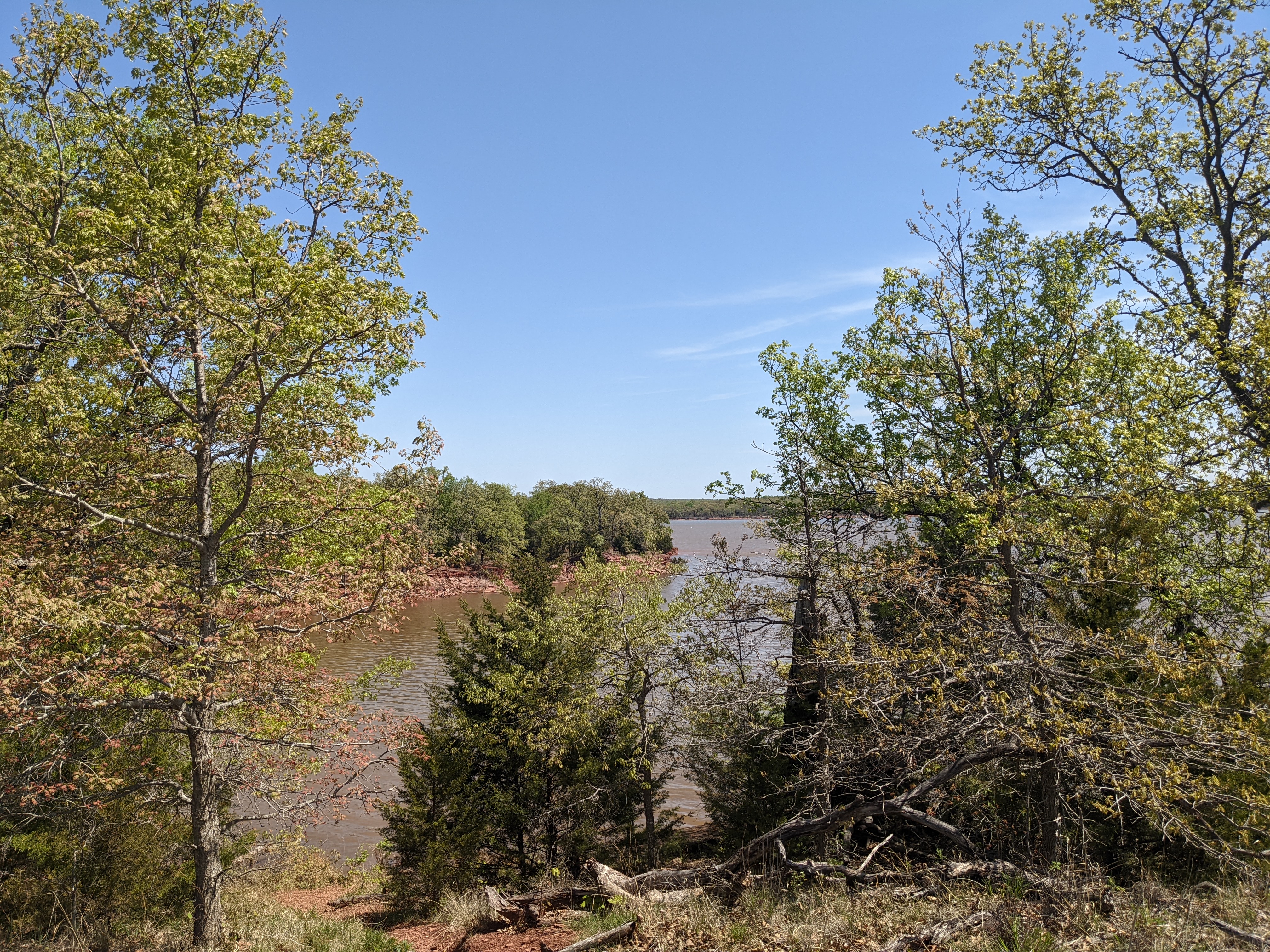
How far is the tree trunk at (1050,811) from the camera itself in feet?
19.8

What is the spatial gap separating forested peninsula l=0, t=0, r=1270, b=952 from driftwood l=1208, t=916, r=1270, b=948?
0.11 m

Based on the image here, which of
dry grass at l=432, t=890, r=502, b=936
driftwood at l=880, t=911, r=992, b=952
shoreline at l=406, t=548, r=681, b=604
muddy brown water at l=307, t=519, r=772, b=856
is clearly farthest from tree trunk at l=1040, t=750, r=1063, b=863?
muddy brown water at l=307, t=519, r=772, b=856

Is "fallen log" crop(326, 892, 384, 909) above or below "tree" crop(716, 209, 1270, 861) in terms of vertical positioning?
below

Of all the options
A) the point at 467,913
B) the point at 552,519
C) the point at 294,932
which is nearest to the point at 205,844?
the point at 294,932

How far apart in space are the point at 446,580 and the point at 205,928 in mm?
4721

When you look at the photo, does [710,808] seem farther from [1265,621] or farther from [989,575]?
[1265,621]

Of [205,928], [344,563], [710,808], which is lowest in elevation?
[710,808]

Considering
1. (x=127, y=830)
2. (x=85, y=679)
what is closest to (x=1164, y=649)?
(x=85, y=679)

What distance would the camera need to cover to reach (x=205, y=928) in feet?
26.3

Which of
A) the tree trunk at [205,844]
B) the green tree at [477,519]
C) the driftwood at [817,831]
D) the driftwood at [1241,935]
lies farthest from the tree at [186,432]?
the green tree at [477,519]

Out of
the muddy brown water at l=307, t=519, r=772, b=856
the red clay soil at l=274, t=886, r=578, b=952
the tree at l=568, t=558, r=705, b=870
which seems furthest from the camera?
the muddy brown water at l=307, t=519, r=772, b=856

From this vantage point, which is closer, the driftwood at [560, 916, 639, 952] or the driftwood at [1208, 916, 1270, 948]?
the driftwood at [1208, 916, 1270, 948]

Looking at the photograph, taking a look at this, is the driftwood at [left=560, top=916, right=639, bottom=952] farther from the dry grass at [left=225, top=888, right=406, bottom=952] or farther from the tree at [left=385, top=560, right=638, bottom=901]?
the tree at [left=385, top=560, right=638, bottom=901]

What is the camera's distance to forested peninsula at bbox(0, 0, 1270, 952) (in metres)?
6.09
